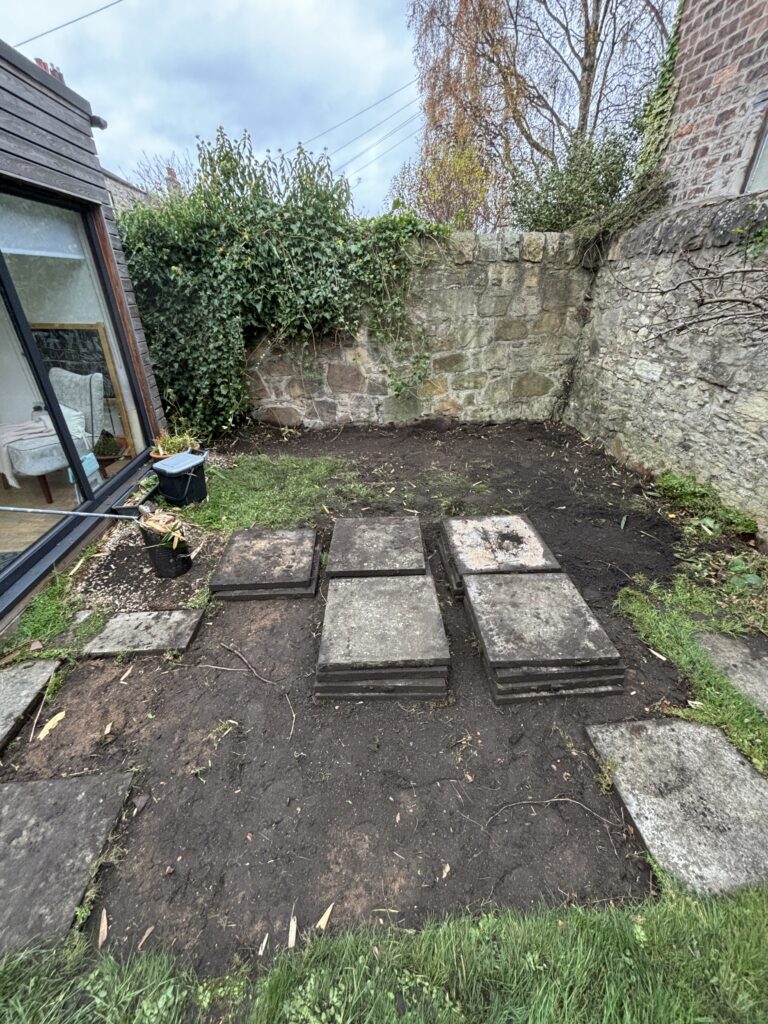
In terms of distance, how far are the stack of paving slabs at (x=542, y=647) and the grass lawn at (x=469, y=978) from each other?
740 mm

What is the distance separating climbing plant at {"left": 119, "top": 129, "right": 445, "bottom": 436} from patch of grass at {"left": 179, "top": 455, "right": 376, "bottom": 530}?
38.0 inches

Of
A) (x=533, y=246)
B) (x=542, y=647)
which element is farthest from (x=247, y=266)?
(x=542, y=647)

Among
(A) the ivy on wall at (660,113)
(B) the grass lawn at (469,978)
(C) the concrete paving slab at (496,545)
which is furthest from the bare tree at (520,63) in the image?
(B) the grass lawn at (469,978)

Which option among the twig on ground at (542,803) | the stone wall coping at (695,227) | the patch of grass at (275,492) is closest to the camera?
the twig on ground at (542,803)

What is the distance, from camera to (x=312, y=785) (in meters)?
1.54

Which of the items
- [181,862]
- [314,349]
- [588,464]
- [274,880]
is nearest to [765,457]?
[588,464]

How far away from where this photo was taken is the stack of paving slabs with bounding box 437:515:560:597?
7.92ft

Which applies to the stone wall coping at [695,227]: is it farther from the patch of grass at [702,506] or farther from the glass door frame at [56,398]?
the glass door frame at [56,398]

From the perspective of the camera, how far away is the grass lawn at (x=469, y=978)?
100cm

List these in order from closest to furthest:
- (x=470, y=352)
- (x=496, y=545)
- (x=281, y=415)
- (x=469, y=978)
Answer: (x=469, y=978) < (x=496, y=545) < (x=470, y=352) < (x=281, y=415)

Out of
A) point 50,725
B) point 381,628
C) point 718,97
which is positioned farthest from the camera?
point 718,97

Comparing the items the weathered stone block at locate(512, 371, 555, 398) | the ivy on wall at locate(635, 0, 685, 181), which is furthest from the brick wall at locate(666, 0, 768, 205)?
the weathered stone block at locate(512, 371, 555, 398)

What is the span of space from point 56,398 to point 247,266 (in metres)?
2.18

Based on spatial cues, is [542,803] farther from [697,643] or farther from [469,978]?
[697,643]
